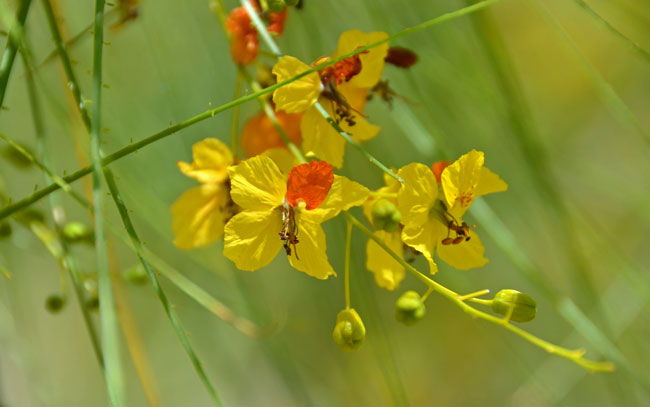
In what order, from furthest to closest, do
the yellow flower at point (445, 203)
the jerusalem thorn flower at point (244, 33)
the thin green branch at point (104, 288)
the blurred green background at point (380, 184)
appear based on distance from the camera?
the blurred green background at point (380, 184)
the jerusalem thorn flower at point (244, 33)
the yellow flower at point (445, 203)
the thin green branch at point (104, 288)

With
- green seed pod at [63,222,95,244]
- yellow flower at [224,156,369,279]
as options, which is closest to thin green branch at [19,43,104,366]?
green seed pod at [63,222,95,244]

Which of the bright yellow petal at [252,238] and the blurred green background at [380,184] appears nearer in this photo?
the bright yellow petal at [252,238]

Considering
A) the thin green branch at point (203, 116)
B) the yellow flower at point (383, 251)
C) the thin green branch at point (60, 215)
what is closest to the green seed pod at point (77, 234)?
the thin green branch at point (60, 215)

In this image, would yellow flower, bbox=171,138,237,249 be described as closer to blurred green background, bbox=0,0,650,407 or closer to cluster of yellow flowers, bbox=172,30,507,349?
cluster of yellow flowers, bbox=172,30,507,349

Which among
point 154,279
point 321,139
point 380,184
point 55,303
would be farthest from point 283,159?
point 380,184

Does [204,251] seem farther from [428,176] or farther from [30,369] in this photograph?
[428,176]

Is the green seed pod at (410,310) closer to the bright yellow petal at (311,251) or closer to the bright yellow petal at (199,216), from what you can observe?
the bright yellow petal at (311,251)

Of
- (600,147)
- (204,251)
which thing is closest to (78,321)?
(204,251)
